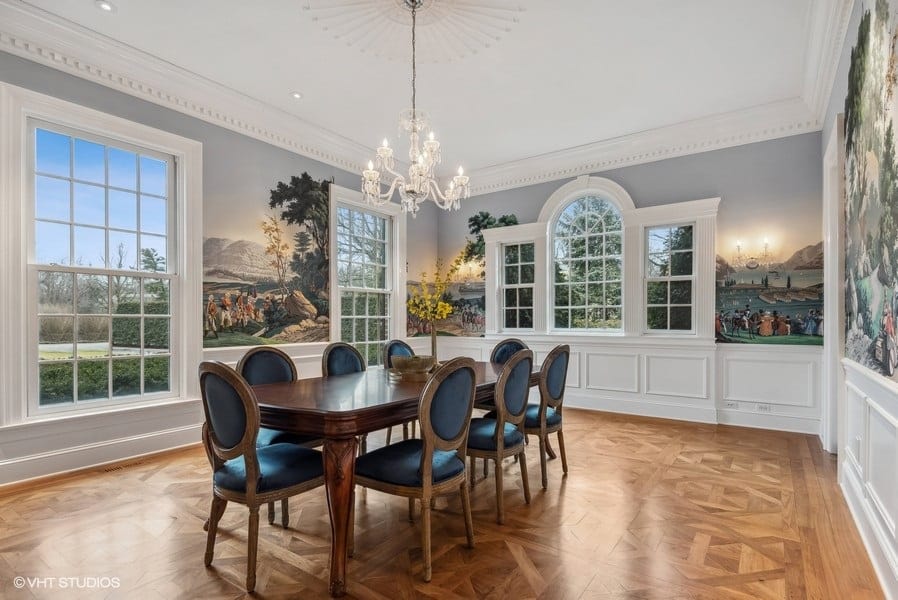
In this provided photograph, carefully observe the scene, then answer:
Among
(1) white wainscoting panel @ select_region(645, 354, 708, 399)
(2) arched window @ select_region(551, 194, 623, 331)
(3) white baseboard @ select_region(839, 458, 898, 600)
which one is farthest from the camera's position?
(2) arched window @ select_region(551, 194, 623, 331)

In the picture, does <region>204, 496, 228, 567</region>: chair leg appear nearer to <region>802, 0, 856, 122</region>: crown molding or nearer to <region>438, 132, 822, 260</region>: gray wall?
<region>802, 0, 856, 122</region>: crown molding

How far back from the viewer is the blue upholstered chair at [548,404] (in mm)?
3381

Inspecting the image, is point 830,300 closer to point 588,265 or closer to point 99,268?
point 588,265

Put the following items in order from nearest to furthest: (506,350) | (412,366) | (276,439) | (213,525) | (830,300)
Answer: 1. (213,525)
2. (276,439)
3. (412,366)
4. (830,300)
5. (506,350)

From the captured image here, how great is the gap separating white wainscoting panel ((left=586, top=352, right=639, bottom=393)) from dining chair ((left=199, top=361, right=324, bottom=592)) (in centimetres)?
445

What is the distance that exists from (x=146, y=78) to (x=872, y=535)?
Answer: 5976mm

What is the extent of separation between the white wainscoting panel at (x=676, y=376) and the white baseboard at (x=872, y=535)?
2092mm

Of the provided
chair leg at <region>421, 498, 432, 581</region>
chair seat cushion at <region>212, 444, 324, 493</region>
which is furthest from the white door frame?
chair seat cushion at <region>212, 444, 324, 493</region>

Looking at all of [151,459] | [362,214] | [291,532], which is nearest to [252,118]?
[362,214]

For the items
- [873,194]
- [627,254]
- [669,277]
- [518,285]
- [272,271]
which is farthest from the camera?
[518,285]

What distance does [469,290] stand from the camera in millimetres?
7391

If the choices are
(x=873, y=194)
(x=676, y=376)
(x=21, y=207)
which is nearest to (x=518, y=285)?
(x=676, y=376)

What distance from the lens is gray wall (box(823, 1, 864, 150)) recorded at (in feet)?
9.76

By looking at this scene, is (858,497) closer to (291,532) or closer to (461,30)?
(291,532)
